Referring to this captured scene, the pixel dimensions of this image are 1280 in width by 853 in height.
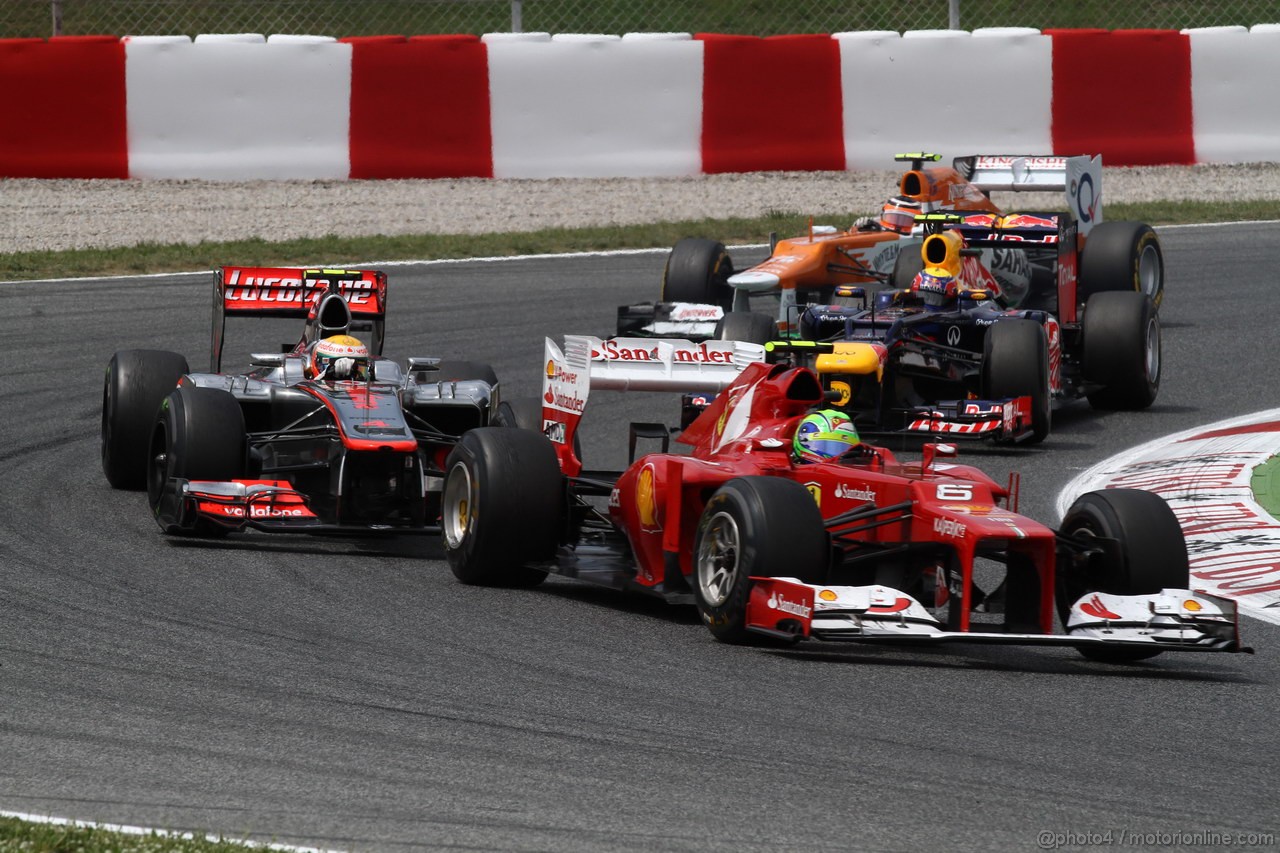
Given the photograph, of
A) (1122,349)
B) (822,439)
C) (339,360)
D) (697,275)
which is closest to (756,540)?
(822,439)

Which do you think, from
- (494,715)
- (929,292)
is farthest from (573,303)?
(494,715)

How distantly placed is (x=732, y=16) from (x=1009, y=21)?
10.4ft

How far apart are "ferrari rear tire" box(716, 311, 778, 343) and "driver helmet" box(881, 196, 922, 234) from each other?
270 cm

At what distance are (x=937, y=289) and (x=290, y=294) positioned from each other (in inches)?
194

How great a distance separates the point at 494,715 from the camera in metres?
7.19

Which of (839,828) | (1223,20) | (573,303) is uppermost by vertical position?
(1223,20)

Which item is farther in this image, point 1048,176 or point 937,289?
point 1048,176

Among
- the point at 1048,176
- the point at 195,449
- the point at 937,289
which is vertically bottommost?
the point at 195,449

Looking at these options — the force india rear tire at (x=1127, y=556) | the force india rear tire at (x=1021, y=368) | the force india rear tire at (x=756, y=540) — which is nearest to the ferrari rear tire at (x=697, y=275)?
the force india rear tire at (x=1021, y=368)

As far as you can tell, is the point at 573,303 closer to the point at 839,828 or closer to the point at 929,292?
the point at 929,292

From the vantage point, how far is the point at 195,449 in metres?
10.8

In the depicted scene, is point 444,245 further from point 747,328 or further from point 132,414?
point 132,414

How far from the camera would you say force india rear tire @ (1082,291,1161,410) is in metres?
15.3

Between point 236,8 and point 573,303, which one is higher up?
point 236,8
